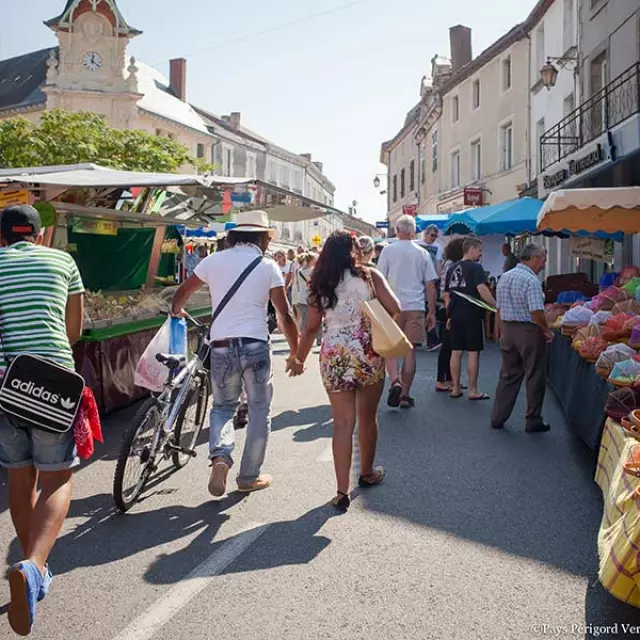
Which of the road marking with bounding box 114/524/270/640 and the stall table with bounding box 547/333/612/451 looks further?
the stall table with bounding box 547/333/612/451

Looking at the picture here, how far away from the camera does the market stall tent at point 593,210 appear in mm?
8883

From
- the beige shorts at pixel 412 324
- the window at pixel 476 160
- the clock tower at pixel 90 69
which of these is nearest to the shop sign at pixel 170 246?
the beige shorts at pixel 412 324

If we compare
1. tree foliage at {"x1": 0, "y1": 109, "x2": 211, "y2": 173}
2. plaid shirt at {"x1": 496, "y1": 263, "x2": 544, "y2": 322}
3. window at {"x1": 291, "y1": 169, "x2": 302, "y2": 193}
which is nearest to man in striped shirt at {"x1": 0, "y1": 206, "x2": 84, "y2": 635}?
plaid shirt at {"x1": 496, "y1": 263, "x2": 544, "y2": 322}

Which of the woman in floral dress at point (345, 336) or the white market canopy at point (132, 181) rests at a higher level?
the white market canopy at point (132, 181)

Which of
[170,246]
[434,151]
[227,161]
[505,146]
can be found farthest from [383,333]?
[227,161]

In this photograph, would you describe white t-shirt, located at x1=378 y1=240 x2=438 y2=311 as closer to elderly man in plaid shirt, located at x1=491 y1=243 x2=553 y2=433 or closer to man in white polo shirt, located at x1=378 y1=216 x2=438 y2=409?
man in white polo shirt, located at x1=378 y1=216 x2=438 y2=409

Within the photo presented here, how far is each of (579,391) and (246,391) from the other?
335 cm

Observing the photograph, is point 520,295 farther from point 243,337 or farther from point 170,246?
point 170,246

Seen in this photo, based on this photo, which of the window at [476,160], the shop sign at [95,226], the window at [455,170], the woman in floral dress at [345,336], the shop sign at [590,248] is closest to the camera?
the woman in floral dress at [345,336]

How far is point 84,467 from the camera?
20.6ft

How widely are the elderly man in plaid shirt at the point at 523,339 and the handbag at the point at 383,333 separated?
8.22ft

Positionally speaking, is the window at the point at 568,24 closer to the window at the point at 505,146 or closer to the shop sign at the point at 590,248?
the window at the point at 505,146

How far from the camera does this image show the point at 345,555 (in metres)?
4.22

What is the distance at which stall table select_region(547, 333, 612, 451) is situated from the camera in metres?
6.04
